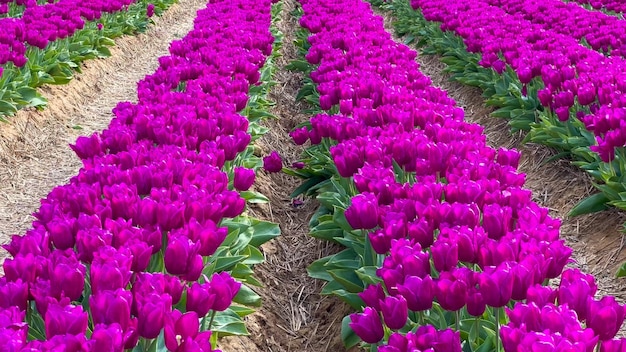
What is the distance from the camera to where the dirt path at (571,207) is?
4.58 m

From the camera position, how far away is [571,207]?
5.54 meters

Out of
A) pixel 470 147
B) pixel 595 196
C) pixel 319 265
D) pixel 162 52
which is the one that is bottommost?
pixel 162 52

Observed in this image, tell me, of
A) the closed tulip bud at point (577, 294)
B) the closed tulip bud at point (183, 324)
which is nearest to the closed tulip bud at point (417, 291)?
the closed tulip bud at point (577, 294)

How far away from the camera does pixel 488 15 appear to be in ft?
36.4

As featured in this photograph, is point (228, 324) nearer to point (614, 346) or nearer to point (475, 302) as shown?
point (475, 302)

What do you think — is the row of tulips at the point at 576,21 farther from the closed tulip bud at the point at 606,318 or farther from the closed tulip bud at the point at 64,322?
the closed tulip bud at the point at 64,322

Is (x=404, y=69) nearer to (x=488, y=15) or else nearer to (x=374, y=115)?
(x=374, y=115)

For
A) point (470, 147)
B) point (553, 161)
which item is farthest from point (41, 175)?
point (553, 161)

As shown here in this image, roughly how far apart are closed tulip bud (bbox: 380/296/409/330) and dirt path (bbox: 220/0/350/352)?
4.37 ft

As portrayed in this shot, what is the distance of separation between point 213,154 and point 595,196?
9.52 ft

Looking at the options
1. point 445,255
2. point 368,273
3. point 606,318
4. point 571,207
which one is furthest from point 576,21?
point 606,318

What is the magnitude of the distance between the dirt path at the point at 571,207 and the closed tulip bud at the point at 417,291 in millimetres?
2002

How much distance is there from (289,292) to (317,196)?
71cm

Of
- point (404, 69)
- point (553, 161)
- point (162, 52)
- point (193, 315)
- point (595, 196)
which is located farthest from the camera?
point (162, 52)
